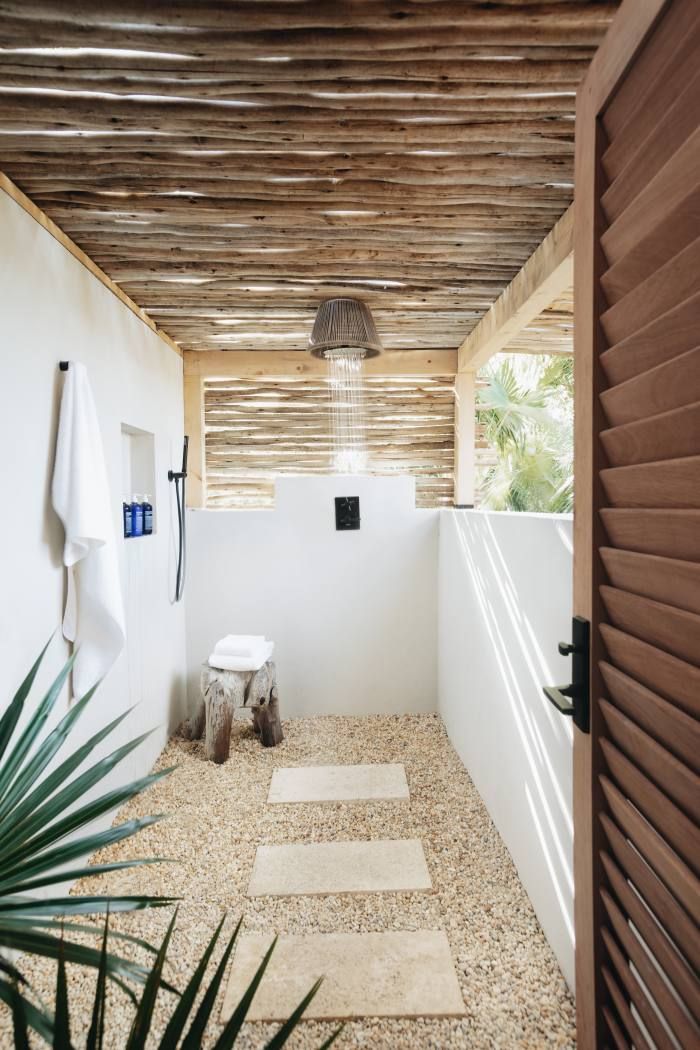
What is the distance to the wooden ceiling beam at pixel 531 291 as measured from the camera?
2256 mm

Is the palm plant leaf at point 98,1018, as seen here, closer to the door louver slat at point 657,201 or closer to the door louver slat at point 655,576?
the door louver slat at point 655,576

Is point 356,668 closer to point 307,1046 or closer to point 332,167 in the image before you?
point 307,1046

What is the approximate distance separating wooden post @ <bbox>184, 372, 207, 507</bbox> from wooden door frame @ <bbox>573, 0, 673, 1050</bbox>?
312cm

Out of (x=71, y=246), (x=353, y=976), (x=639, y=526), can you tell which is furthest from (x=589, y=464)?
(x=71, y=246)

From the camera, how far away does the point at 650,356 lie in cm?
85

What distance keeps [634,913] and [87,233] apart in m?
2.49

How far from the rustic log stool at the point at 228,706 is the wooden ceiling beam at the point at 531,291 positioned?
2059 mm

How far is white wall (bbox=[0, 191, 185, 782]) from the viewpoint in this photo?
1868 mm

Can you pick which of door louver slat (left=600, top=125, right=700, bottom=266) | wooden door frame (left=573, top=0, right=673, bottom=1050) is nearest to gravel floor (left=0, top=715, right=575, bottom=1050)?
wooden door frame (left=573, top=0, right=673, bottom=1050)

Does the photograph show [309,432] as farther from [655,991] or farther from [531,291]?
[655,991]

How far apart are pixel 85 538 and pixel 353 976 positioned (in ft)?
4.98

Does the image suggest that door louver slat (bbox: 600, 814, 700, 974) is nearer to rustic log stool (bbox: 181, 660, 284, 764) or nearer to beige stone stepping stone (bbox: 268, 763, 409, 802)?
beige stone stepping stone (bbox: 268, 763, 409, 802)

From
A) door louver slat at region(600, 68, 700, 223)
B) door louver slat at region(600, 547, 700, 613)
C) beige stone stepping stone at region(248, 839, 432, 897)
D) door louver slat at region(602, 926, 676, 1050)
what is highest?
door louver slat at region(600, 68, 700, 223)

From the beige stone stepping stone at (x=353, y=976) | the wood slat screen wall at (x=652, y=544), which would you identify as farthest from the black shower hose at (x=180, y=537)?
the wood slat screen wall at (x=652, y=544)
